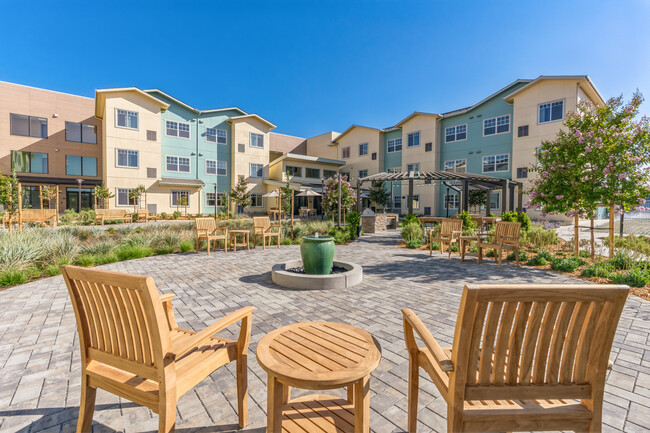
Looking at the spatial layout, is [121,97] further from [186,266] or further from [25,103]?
[186,266]

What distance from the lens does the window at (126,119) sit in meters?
24.2

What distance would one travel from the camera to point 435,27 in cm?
1261

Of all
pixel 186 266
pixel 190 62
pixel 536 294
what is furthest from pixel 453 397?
pixel 190 62

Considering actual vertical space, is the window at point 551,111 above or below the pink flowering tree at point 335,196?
above

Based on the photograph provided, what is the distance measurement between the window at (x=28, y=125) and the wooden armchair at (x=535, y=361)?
35017 mm

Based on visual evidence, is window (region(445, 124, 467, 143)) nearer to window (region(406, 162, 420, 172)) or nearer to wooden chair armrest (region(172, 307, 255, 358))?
window (region(406, 162, 420, 172))

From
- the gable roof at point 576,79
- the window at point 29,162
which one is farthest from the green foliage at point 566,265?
the window at point 29,162

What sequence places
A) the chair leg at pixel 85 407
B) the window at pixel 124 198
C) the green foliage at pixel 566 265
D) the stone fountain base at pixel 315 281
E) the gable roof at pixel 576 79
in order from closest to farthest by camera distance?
the chair leg at pixel 85 407
the stone fountain base at pixel 315 281
the green foliage at pixel 566 265
the gable roof at pixel 576 79
the window at pixel 124 198

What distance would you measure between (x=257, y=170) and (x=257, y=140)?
317 centimetres

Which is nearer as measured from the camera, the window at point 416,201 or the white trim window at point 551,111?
the white trim window at point 551,111

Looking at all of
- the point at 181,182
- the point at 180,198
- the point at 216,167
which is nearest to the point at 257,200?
the point at 216,167

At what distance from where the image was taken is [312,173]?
108 ft

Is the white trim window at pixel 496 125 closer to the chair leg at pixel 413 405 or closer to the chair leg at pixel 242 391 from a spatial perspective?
the chair leg at pixel 413 405

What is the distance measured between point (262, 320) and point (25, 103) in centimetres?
3323
